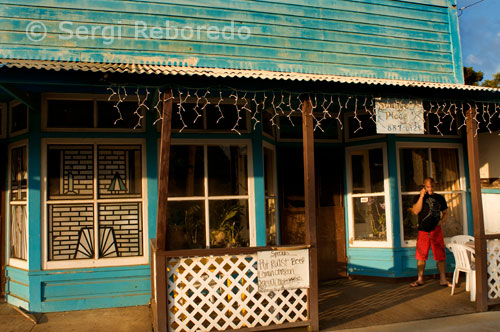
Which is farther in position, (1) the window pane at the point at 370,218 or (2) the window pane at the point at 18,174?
(1) the window pane at the point at 370,218

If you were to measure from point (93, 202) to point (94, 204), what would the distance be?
0.03 meters

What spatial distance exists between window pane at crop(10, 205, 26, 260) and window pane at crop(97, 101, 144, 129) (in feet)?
5.56

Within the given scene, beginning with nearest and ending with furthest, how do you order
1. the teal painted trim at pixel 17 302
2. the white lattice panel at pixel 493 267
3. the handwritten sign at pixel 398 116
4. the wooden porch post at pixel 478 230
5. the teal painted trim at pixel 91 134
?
1. the handwritten sign at pixel 398 116
2. the wooden porch post at pixel 478 230
3. the white lattice panel at pixel 493 267
4. the teal painted trim at pixel 17 302
5. the teal painted trim at pixel 91 134

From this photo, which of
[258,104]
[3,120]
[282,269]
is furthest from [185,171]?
[3,120]

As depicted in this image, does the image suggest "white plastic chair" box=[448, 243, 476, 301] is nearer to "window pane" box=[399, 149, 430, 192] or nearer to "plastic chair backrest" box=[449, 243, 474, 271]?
"plastic chair backrest" box=[449, 243, 474, 271]

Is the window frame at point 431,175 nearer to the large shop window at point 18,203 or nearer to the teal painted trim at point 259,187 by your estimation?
the teal painted trim at point 259,187

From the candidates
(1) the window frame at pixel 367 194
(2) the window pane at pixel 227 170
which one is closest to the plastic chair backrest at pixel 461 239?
(1) the window frame at pixel 367 194

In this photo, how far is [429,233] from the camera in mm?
6777

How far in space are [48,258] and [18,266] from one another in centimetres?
59

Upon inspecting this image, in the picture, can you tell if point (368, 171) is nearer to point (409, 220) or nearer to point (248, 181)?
point (409, 220)

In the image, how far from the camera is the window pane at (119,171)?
6090 mm

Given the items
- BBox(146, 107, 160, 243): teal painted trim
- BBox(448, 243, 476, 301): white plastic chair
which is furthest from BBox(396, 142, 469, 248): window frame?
BBox(146, 107, 160, 243): teal painted trim

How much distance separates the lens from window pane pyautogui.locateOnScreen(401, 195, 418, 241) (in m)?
7.37

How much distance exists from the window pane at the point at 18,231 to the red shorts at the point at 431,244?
233 inches
